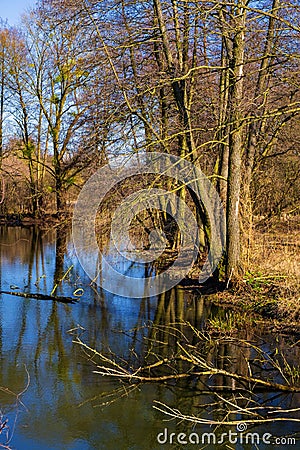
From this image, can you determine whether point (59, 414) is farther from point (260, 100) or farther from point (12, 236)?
point (12, 236)

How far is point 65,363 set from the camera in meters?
6.86

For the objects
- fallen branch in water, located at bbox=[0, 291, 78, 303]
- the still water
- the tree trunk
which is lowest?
the still water

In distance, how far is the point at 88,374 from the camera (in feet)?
21.2

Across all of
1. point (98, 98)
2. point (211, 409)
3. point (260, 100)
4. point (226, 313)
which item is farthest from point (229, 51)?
point (211, 409)

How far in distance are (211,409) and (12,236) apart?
17157mm

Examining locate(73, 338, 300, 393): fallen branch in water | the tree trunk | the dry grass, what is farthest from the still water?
the tree trunk

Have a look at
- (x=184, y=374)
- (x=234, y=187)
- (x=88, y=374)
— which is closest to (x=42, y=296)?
(x=234, y=187)

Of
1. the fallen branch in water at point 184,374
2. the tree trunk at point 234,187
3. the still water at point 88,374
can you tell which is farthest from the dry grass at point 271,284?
the fallen branch in water at point 184,374

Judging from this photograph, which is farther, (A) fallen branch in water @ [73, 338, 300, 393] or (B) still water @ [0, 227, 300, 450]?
(A) fallen branch in water @ [73, 338, 300, 393]

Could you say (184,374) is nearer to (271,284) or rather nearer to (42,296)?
(271,284)

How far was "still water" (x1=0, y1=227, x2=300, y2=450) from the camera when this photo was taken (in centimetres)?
505

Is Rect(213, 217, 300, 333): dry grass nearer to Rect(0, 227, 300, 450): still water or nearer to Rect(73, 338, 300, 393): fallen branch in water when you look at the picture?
Rect(0, 227, 300, 450): still water

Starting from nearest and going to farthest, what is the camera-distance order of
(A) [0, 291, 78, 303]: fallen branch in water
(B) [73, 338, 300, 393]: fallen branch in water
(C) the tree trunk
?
(B) [73, 338, 300, 393]: fallen branch in water, (C) the tree trunk, (A) [0, 291, 78, 303]: fallen branch in water

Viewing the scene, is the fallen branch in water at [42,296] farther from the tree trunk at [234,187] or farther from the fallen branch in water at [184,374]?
the fallen branch in water at [184,374]
